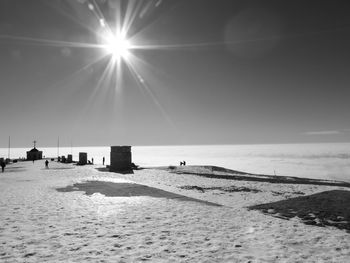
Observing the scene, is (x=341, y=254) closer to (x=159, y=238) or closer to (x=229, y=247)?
(x=229, y=247)

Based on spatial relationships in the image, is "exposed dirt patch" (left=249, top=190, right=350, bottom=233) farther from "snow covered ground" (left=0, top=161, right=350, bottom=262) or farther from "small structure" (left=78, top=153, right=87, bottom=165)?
"small structure" (left=78, top=153, right=87, bottom=165)

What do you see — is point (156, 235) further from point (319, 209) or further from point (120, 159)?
point (120, 159)

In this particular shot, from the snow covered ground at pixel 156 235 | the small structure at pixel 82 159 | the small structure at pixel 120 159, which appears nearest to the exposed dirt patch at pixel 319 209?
the snow covered ground at pixel 156 235

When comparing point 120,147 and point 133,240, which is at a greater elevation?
point 120,147

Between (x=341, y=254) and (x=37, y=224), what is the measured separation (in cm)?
1072

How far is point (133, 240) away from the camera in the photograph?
883 cm

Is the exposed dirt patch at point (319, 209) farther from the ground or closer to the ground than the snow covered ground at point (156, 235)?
closer to the ground

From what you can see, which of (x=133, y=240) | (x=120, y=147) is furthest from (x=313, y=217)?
(x=120, y=147)

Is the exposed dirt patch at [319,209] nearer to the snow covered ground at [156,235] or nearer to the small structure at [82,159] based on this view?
the snow covered ground at [156,235]

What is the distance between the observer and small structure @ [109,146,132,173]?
38156 mm

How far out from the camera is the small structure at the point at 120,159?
1502 inches

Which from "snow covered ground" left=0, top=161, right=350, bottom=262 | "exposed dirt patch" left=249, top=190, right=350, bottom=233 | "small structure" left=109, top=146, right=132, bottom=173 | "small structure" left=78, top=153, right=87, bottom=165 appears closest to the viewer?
"snow covered ground" left=0, top=161, right=350, bottom=262

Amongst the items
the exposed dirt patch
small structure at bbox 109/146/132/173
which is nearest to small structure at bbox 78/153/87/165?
small structure at bbox 109/146/132/173

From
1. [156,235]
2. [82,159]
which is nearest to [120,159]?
[82,159]
